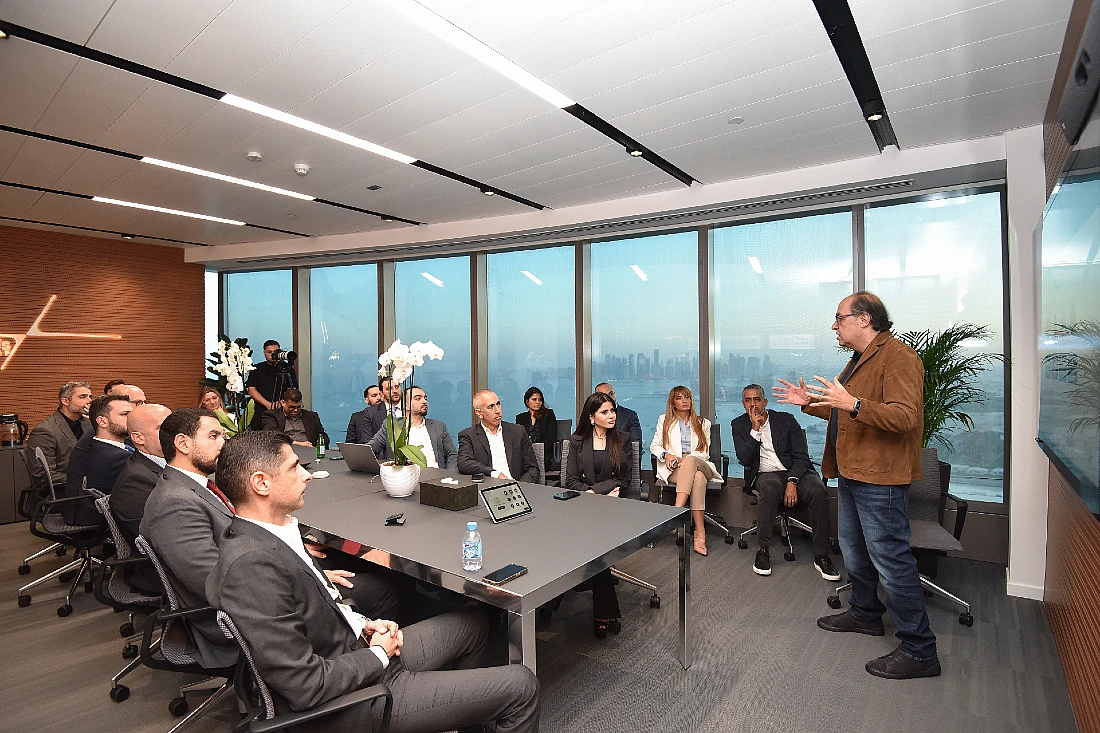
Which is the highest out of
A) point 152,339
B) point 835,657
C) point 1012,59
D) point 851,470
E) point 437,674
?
point 1012,59

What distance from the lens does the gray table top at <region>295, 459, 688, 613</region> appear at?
219 centimetres

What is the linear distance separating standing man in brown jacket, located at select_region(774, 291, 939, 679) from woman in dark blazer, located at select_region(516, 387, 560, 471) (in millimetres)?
3029

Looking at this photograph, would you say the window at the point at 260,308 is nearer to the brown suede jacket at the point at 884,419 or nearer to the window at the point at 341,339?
the window at the point at 341,339

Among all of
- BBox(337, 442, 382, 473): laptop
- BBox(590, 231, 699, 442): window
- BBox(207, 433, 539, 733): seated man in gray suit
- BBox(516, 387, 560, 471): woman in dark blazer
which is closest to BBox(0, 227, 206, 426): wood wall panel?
BBox(337, 442, 382, 473): laptop

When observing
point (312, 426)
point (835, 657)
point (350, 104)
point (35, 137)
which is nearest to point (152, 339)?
point (312, 426)

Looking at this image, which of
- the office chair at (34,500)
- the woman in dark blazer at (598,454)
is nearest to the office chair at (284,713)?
the woman in dark blazer at (598,454)

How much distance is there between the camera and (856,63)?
10.9 ft

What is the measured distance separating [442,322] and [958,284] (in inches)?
233

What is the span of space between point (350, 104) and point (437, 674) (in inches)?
133

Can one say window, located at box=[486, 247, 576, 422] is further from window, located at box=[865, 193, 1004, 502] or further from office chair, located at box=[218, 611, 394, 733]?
office chair, located at box=[218, 611, 394, 733]

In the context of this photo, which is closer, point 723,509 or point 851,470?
point 851,470

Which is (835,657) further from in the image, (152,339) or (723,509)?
(152,339)

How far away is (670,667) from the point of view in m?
3.10

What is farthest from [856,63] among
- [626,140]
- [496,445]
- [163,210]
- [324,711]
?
[163,210]
